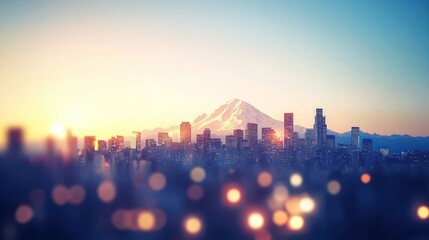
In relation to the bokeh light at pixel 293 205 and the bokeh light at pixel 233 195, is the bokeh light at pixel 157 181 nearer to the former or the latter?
the bokeh light at pixel 233 195

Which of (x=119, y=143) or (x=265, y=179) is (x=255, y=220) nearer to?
(x=265, y=179)

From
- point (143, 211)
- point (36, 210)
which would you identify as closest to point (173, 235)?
point (143, 211)

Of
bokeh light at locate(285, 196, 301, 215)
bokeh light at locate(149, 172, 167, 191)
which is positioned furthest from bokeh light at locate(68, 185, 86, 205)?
bokeh light at locate(285, 196, 301, 215)

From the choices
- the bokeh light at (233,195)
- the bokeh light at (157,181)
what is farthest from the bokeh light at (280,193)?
the bokeh light at (157,181)

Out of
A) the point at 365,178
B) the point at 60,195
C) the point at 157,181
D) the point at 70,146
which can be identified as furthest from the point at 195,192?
the point at 70,146

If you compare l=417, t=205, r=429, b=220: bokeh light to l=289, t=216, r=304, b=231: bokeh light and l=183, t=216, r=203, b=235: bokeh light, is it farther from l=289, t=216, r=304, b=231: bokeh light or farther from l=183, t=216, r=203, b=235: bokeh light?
l=183, t=216, r=203, b=235: bokeh light

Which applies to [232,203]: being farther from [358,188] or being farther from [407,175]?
[407,175]
